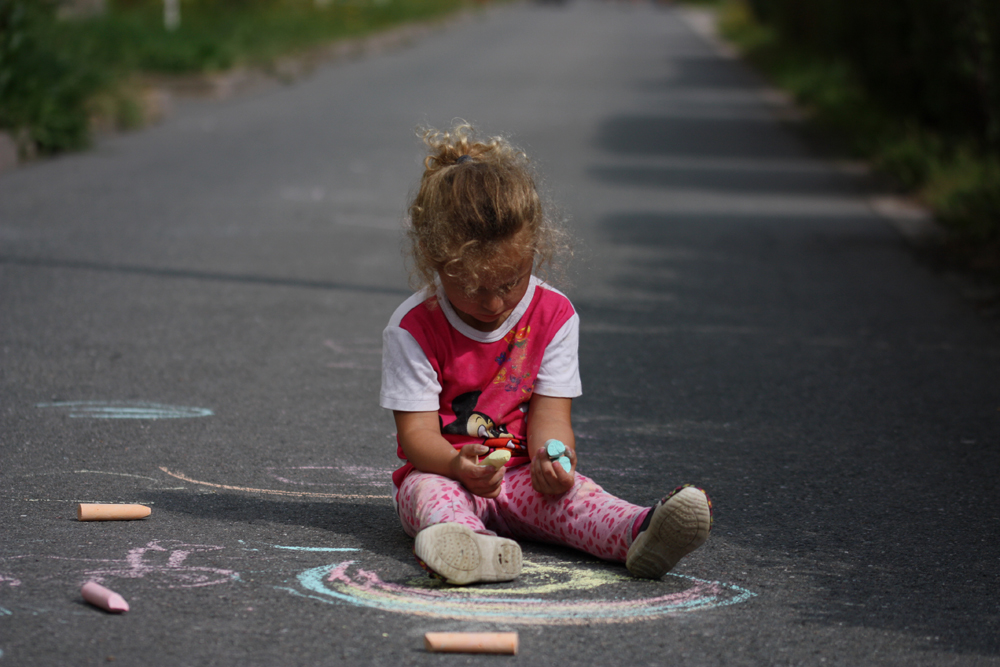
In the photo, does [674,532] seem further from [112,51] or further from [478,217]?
[112,51]

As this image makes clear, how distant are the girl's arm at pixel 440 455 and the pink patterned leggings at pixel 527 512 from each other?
0.04m

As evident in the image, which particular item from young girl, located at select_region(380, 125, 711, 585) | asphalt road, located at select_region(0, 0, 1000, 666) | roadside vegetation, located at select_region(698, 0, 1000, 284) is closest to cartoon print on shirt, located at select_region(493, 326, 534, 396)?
young girl, located at select_region(380, 125, 711, 585)

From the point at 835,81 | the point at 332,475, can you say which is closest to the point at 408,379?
the point at 332,475

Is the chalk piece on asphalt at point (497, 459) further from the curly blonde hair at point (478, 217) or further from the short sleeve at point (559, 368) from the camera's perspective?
the curly blonde hair at point (478, 217)

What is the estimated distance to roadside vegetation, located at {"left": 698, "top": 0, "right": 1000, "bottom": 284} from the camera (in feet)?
28.6

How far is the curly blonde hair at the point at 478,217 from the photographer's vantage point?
121 inches

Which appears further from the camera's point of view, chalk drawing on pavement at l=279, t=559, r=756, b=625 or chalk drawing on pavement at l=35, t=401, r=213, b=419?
chalk drawing on pavement at l=35, t=401, r=213, b=419

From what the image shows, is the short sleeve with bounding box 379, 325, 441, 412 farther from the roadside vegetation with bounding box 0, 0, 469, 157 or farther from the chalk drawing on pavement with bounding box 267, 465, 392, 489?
the roadside vegetation with bounding box 0, 0, 469, 157

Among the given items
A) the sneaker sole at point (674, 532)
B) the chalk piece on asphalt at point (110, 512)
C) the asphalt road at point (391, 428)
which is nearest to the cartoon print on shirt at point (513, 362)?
the asphalt road at point (391, 428)

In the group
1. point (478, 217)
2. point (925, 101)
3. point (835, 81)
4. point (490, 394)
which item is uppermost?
point (835, 81)

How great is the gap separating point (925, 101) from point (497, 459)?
393 inches

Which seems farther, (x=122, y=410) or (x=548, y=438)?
(x=122, y=410)

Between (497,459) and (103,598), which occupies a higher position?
(497,459)

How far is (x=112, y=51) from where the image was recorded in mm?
14164
